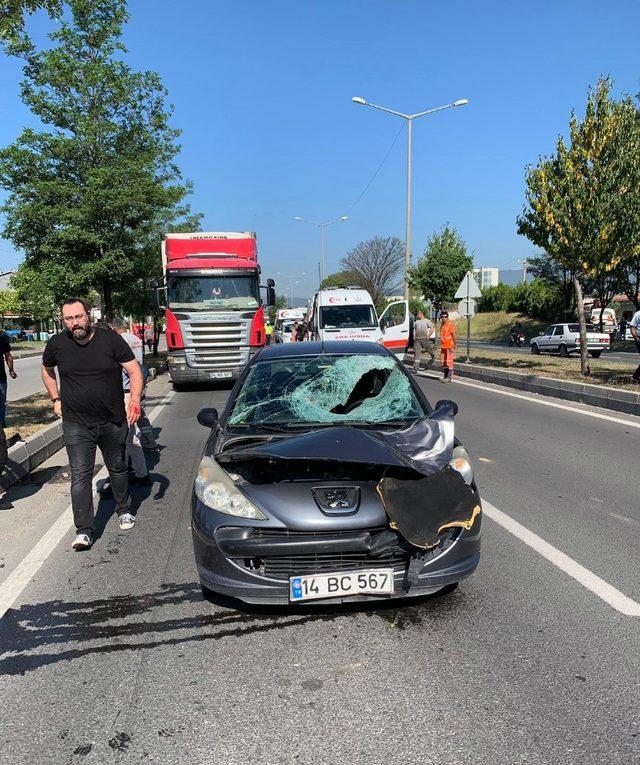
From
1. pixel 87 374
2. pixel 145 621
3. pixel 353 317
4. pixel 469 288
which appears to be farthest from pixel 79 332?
pixel 469 288

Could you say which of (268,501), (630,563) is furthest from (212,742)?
(630,563)

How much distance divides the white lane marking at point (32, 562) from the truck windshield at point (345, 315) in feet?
48.4

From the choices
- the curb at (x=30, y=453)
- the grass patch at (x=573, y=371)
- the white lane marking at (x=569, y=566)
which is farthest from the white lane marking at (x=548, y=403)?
the curb at (x=30, y=453)

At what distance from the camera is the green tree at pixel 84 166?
52.8 ft

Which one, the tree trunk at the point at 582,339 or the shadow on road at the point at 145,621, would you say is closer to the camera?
the shadow on road at the point at 145,621

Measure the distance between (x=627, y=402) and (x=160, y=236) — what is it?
65.8 feet

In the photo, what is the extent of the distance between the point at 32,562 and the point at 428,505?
3023mm

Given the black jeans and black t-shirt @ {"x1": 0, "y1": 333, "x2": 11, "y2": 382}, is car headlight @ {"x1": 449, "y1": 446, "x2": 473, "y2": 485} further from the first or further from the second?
black t-shirt @ {"x1": 0, "y1": 333, "x2": 11, "y2": 382}

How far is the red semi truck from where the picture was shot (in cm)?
1548

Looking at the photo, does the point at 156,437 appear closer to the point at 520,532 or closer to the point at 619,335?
the point at 520,532

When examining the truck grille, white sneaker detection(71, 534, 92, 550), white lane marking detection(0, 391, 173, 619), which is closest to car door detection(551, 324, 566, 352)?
the truck grille

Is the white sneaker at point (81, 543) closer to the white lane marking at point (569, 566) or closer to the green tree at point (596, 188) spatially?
the white lane marking at point (569, 566)

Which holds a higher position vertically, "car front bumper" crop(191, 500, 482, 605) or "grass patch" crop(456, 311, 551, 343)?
"car front bumper" crop(191, 500, 482, 605)

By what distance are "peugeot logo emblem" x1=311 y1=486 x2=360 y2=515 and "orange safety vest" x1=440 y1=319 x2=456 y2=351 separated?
13575 millimetres
